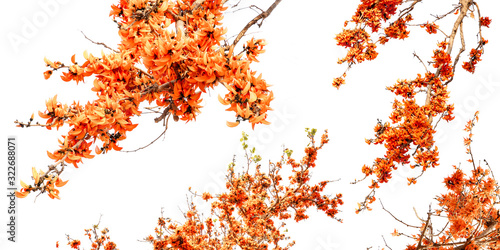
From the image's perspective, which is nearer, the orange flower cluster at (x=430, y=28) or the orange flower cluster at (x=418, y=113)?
the orange flower cluster at (x=418, y=113)

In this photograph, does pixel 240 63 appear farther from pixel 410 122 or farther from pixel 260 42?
pixel 410 122

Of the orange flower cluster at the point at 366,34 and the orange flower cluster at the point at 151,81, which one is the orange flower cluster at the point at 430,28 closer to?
the orange flower cluster at the point at 366,34

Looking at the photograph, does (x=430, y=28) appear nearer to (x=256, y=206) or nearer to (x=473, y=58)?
(x=473, y=58)

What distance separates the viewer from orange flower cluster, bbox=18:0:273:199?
171 centimetres

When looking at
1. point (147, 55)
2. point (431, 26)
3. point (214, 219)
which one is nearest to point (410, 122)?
point (431, 26)

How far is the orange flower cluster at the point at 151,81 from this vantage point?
171cm

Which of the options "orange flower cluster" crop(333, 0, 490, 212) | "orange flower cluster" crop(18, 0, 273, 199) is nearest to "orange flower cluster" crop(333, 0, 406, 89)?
"orange flower cluster" crop(333, 0, 490, 212)

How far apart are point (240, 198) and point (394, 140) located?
9.28 ft

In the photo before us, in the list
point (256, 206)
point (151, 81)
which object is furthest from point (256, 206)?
point (151, 81)

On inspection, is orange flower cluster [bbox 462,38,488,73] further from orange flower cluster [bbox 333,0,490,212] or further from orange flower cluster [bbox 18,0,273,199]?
orange flower cluster [bbox 18,0,273,199]

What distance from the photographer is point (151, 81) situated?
1.95m

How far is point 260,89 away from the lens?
1761mm

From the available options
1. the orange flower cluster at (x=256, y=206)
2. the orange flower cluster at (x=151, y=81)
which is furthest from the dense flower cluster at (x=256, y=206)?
the orange flower cluster at (x=151, y=81)

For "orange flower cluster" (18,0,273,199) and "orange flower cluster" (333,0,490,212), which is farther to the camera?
"orange flower cluster" (333,0,490,212)
